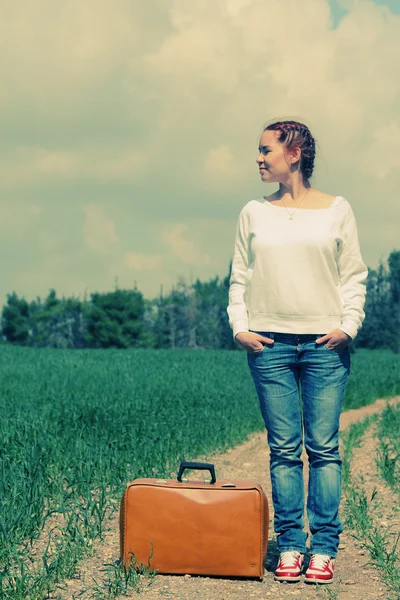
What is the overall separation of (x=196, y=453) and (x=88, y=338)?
208 ft

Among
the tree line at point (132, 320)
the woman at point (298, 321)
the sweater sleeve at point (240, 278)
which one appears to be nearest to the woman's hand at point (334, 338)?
the woman at point (298, 321)

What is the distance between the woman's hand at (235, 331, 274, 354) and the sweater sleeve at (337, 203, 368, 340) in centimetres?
42

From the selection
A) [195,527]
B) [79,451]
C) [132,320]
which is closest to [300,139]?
[195,527]

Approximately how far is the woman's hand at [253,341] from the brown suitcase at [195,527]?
2.08 ft

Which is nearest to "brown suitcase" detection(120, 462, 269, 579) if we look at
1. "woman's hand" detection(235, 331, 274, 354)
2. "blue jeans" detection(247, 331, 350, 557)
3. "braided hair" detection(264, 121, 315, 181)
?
"blue jeans" detection(247, 331, 350, 557)

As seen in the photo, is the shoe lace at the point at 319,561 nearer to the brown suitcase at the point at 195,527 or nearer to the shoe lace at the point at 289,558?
the shoe lace at the point at 289,558

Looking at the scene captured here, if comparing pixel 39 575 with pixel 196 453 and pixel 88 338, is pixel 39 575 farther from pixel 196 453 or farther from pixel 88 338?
pixel 88 338

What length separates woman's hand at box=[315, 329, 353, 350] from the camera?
12.8 ft

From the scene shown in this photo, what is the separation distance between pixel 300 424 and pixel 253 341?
1.61ft

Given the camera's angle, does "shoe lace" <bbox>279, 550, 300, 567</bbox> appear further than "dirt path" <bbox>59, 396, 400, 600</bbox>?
Yes

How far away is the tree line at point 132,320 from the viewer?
69.2 meters

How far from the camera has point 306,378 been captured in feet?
13.1

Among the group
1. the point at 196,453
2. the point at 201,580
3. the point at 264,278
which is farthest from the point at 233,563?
the point at 196,453

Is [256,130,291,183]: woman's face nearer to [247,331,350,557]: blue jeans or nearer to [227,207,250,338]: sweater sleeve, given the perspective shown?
[227,207,250,338]: sweater sleeve
